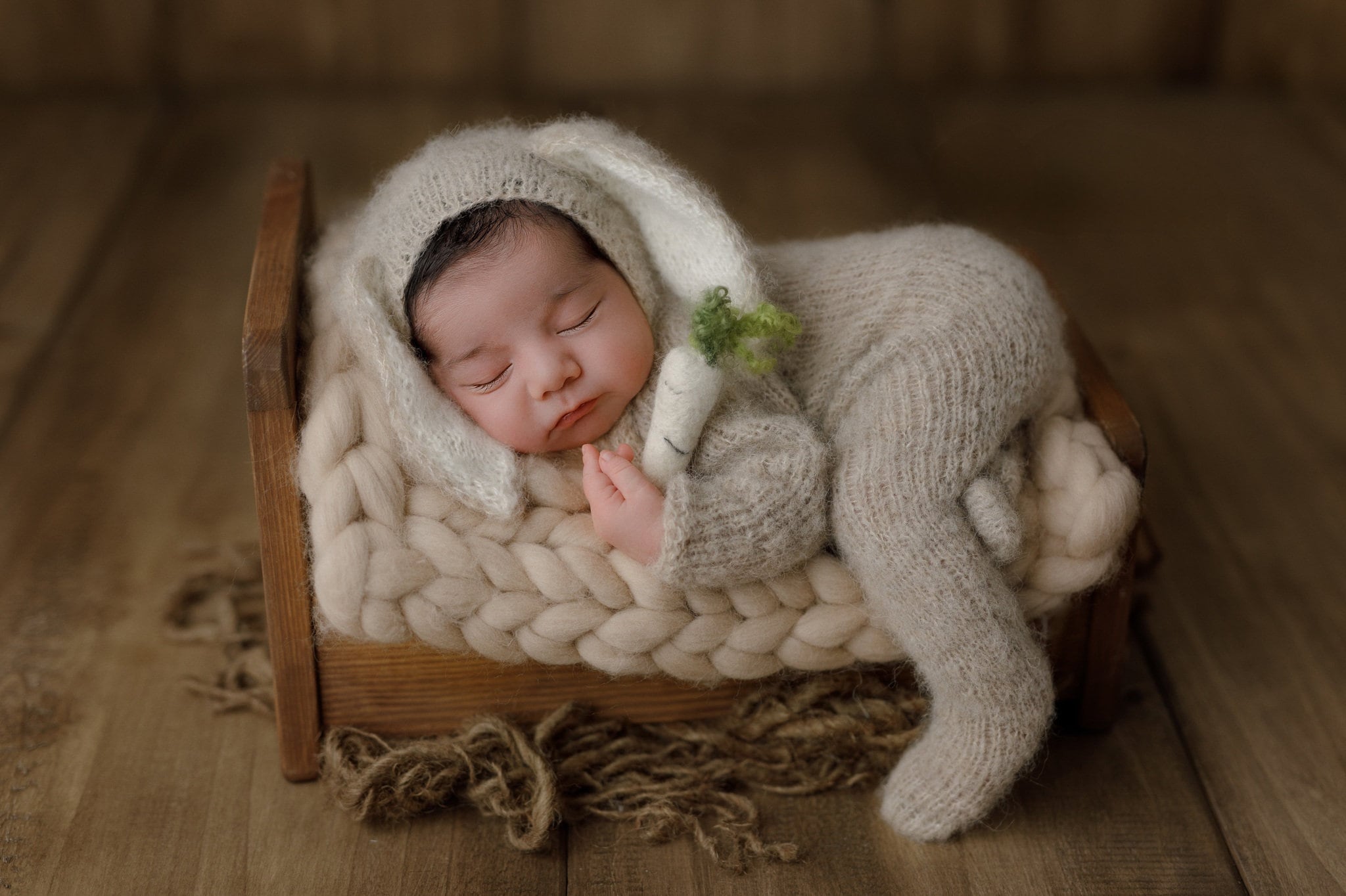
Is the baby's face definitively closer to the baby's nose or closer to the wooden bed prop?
the baby's nose

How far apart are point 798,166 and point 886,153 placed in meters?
0.17

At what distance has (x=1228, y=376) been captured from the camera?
196 cm

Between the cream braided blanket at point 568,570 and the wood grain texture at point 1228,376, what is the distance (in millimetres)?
305

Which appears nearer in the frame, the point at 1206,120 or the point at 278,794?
the point at 278,794

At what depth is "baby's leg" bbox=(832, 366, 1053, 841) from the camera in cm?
114

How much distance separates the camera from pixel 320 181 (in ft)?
7.77

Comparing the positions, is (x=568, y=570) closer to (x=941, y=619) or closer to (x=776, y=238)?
(x=941, y=619)

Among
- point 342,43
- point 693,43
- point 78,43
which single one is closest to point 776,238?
point 693,43

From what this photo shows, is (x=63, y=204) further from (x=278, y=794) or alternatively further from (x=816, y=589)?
(x=816, y=589)

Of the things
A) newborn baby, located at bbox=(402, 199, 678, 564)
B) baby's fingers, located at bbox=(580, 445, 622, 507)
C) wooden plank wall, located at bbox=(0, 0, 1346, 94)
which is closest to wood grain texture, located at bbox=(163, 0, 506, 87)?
wooden plank wall, located at bbox=(0, 0, 1346, 94)

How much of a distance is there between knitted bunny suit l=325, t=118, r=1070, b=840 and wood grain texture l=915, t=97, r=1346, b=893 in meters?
0.31

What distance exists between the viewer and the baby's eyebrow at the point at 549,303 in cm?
119

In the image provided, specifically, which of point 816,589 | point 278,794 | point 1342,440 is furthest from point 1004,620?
point 1342,440

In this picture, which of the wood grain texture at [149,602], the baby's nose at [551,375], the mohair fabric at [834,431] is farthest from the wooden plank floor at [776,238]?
the baby's nose at [551,375]
